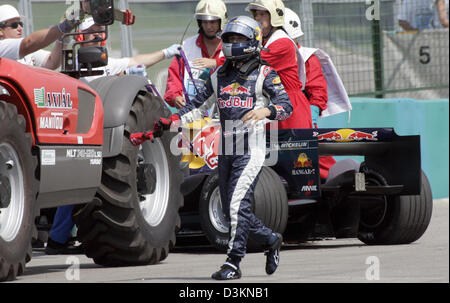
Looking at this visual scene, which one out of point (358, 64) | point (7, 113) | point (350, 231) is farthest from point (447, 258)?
point (358, 64)

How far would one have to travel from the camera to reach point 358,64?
45.2 feet

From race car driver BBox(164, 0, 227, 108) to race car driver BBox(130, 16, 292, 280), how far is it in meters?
2.49

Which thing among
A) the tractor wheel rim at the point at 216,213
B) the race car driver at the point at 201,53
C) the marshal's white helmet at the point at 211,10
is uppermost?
the marshal's white helmet at the point at 211,10

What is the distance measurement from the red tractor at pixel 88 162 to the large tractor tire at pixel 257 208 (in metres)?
0.53

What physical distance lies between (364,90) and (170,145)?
5.78m

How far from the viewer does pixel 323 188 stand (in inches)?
369

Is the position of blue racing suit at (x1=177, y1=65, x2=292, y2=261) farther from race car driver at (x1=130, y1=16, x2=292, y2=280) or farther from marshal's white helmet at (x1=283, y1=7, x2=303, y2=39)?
marshal's white helmet at (x1=283, y1=7, x2=303, y2=39)

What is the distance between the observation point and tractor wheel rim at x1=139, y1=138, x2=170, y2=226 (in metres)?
8.52

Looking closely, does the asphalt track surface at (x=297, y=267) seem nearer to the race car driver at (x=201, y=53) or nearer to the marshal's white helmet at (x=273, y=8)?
the race car driver at (x=201, y=53)

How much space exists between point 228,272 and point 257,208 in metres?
1.73

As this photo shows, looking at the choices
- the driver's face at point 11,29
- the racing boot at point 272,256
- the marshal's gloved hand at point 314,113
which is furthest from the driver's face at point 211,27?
the racing boot at point 272,256

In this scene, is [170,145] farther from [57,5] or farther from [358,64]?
[358,64]

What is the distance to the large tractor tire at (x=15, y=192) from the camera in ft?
21.8

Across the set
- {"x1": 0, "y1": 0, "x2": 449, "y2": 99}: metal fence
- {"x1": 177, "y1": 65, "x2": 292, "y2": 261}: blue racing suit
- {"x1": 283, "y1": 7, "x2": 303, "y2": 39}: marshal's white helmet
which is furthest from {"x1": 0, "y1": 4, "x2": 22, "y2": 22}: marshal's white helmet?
{"x1": 283, "y1": 7, "x2": 303, "y2": 39}: marshal's white helmet
